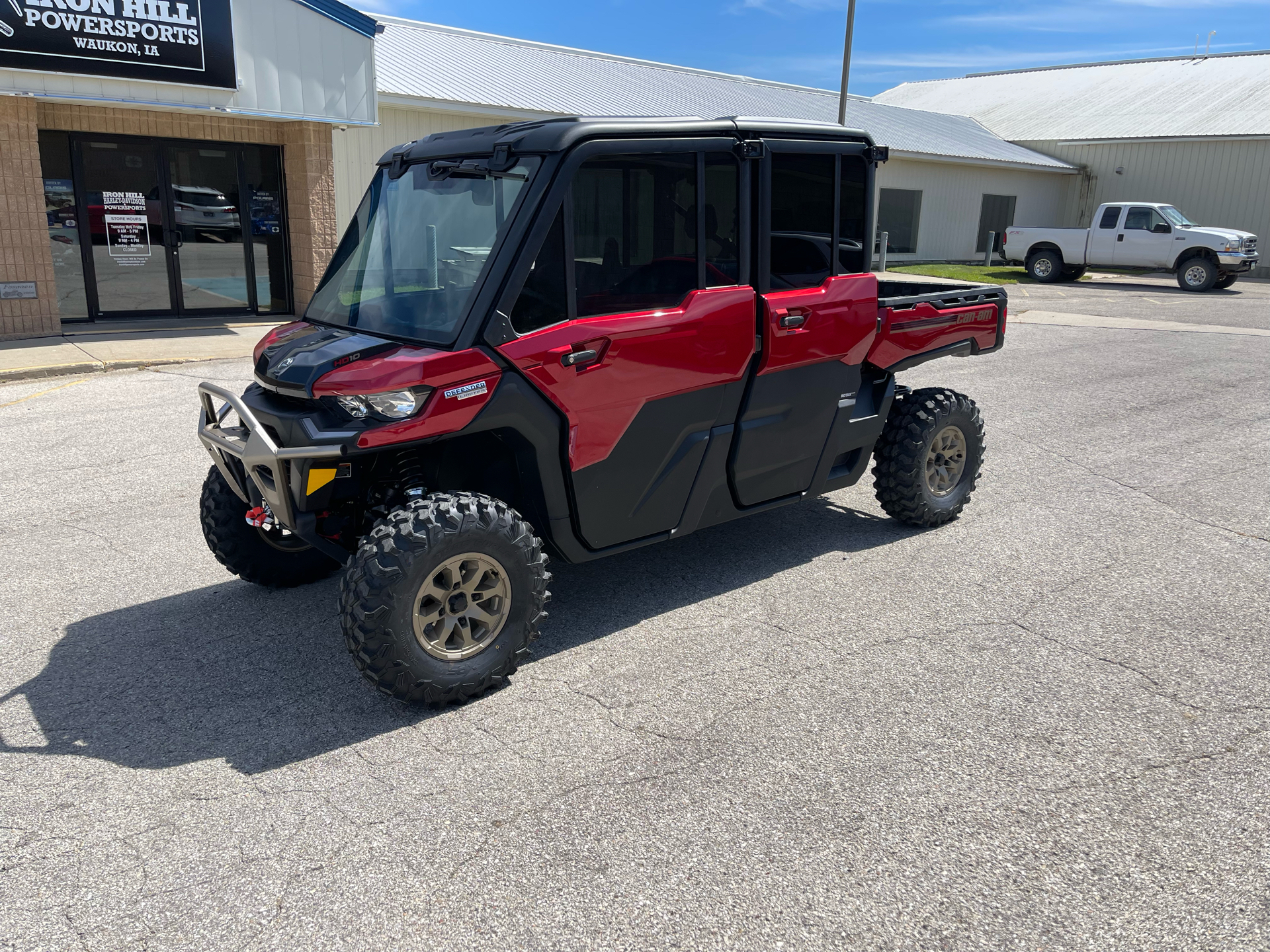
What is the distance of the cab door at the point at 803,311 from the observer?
475 cm

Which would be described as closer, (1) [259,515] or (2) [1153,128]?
(1) [259,515]

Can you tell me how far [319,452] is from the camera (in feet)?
12.0

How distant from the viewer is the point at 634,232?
426 cm

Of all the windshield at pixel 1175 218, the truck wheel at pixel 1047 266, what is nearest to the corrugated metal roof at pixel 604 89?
the truck wheel at pixel 1047 266

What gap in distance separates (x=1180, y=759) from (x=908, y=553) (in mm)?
2266

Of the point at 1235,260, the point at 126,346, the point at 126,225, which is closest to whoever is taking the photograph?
the point at 126,346

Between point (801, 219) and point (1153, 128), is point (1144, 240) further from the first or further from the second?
point (801, 219)

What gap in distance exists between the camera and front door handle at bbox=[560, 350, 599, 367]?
13.4 feet

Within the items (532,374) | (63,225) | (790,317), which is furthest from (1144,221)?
(532,374)

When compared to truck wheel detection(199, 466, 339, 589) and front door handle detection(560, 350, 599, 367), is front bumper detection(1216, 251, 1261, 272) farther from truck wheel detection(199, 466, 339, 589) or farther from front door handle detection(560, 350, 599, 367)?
truck wheel detection(199, 466, 339, 589)

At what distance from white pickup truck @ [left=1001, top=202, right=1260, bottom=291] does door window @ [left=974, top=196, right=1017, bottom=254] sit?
640 cm

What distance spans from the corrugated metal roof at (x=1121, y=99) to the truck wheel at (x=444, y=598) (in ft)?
110

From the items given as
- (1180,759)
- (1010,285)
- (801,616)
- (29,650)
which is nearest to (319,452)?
(29,650)

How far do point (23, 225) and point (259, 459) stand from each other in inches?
457
